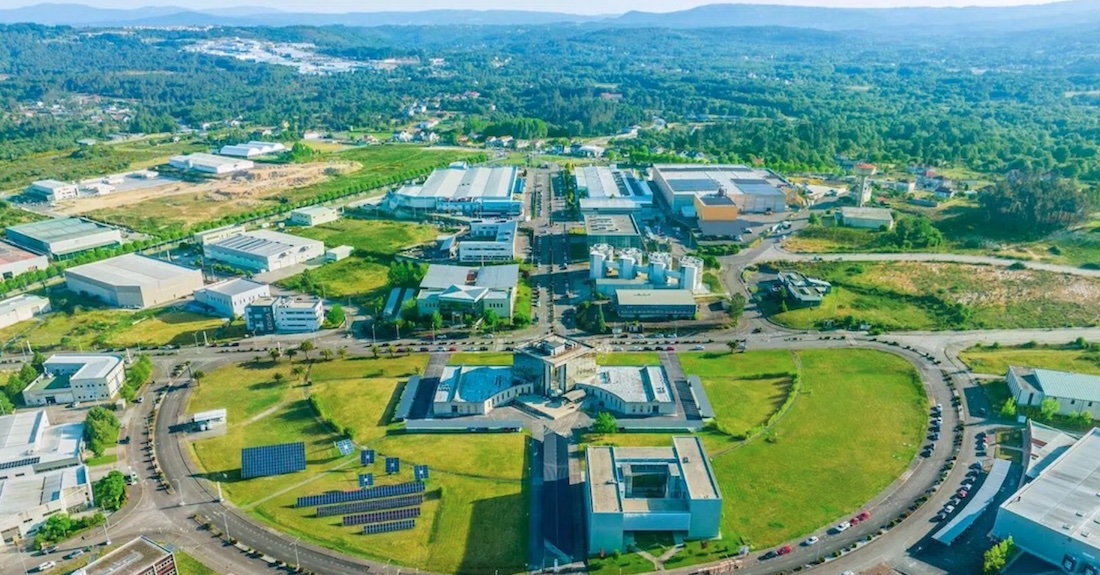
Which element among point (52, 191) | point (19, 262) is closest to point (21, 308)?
point (19, 262)

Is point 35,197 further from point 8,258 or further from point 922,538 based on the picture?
point 922,538

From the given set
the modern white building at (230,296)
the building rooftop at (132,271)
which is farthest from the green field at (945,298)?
the building rooftop at (132,271)

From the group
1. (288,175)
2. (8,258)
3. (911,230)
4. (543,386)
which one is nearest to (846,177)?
(911,230)

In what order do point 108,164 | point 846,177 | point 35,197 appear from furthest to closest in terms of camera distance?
1. point 108,164
2. point 846,177
3. point 35,197

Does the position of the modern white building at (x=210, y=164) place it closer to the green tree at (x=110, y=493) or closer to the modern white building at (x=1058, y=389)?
the green tree at (x=110, y=493)

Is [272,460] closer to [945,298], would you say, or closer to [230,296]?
[230,296]

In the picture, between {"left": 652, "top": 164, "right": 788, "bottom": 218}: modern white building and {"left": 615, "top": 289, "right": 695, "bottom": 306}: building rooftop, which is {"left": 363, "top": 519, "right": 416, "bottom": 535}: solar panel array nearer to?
{"left": 615, "top": 289, "right": 695, "bottom": 306}: building rooftop

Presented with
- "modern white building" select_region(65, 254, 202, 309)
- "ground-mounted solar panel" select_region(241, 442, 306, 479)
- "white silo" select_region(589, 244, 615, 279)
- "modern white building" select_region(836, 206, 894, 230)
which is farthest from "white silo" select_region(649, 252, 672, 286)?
"modern white building" select_region(65, 254, 202, 309)
